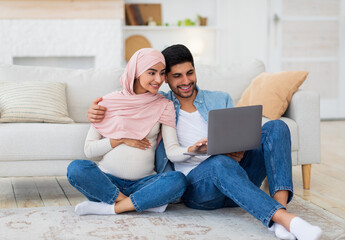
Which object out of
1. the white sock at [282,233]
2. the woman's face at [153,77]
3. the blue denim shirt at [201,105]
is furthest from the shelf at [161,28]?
the white sock at [282,233]

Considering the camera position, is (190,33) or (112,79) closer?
(112,79)

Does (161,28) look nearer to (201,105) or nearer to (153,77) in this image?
(201,105)

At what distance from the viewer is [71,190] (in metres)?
3.02

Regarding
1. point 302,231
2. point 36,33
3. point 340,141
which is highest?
point 36,33

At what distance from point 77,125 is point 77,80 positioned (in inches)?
23.7

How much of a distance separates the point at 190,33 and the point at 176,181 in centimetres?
518

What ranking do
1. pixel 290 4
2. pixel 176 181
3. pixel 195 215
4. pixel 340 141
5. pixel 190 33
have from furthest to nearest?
pixel 190 33, pixel 290 4, pixel 340 141, pixel 195 215, pixel 176 181

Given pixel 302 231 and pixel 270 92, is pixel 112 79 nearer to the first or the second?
pixel 270 92

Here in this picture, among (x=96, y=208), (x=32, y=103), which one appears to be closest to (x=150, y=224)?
(x=96, y=208)

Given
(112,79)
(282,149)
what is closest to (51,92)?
(112,79)

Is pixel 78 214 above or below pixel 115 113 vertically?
below

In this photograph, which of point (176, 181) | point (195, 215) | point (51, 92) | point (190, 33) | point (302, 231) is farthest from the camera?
point (190, 33)

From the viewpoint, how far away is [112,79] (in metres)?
3.36

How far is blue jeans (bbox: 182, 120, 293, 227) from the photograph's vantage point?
2.01 meters
